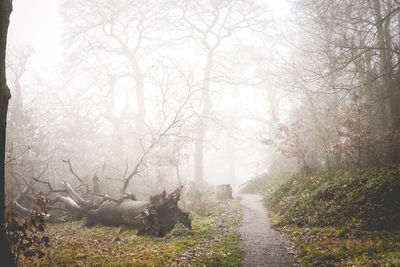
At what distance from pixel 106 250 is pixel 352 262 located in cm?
550

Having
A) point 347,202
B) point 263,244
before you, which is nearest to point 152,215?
point 263,244

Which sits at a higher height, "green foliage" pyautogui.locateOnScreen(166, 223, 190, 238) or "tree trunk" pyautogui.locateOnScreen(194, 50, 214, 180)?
"tree trunk" pyautogui.locateOnScreen(194, 50, 214, 180)

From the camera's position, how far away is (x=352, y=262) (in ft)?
14.4

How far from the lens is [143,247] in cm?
629

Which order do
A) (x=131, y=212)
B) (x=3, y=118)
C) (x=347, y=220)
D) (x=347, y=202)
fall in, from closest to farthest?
(x=3, y=118), (x=347, y=220), (x=347, y=202), (x=131, y=212)

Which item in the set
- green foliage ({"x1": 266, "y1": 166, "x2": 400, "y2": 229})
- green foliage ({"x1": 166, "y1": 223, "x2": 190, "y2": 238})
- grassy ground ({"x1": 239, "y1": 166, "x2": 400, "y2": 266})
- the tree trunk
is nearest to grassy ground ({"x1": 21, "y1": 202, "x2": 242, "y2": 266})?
green foliage ({"x1": 166, "y1": 223, "x2": 190, "y2": 238})

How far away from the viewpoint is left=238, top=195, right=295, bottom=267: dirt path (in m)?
5.41

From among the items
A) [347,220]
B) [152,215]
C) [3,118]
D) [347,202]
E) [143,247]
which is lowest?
[143,247]

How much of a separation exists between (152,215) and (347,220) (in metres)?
5.50

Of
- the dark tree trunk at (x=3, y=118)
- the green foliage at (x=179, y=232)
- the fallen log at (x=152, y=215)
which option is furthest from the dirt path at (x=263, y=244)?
the dark tree trunk at (x=3, y=118)

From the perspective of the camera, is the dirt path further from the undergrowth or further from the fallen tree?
the fallen tree

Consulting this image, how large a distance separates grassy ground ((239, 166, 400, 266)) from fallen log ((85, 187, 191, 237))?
344 cm

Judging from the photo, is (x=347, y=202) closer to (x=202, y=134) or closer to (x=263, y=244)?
(x=263, y=244)

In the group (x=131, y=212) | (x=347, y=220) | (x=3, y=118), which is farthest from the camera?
(x=131, y=212)
